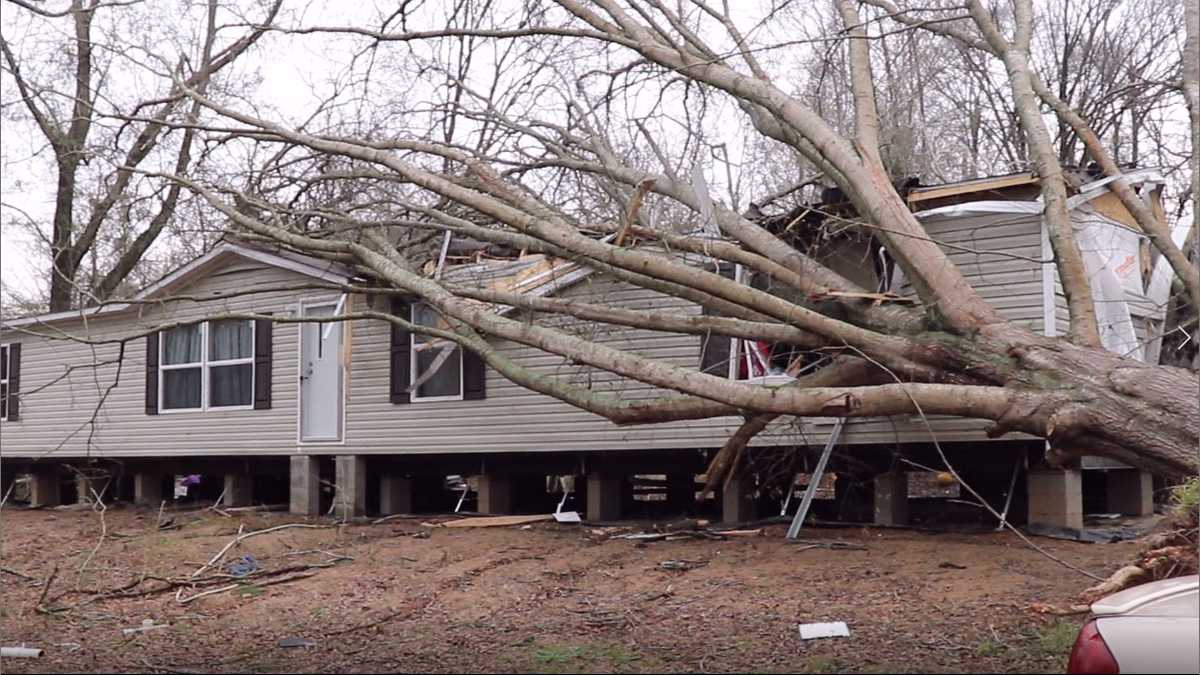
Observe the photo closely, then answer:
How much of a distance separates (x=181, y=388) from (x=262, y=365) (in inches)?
76.2

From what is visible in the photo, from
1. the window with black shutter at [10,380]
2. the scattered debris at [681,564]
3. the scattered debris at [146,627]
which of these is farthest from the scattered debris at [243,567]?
the window with black shutter at [10,380]

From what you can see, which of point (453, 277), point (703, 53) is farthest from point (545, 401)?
point (703, 53)

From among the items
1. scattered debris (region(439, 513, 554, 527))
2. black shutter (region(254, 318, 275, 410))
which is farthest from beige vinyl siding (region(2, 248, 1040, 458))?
scattered debris (region(439, 513, 554, 527))

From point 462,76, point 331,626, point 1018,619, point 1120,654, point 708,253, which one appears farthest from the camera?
point 462,76

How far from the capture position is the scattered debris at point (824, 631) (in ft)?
27.3

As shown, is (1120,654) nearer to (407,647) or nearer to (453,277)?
(407,647)

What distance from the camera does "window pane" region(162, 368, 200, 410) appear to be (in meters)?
18.1

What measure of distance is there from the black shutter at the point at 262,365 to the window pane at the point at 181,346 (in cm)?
129

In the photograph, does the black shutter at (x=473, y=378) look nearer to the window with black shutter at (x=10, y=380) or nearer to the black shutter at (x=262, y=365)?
the black shutter at (x=262, y=365)

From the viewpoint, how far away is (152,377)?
61.2 feet

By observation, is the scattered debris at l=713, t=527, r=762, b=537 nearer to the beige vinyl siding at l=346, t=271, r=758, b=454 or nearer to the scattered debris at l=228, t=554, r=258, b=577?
the beige vinyl siding at l=346, t=271, r=758, b=454

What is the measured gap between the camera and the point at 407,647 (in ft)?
28.2

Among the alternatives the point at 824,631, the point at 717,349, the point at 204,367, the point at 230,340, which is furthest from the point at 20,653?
the point at 204,367

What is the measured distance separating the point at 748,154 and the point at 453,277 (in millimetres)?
10145
